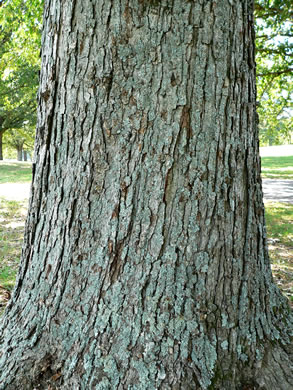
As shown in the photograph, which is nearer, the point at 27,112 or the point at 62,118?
the point at 62,118

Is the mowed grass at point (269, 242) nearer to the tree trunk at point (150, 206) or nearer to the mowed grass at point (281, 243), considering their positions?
the mowed grass at point (281, 243)

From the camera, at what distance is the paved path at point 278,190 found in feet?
35.8

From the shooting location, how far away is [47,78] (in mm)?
2098

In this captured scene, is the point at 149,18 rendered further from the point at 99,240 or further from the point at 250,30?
the point at 99,240

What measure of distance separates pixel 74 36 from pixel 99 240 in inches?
44.6

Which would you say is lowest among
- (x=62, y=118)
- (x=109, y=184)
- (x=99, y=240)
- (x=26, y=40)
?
(x=99, y=240)

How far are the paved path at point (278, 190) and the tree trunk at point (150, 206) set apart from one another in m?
9.15

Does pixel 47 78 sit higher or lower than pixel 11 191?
higher

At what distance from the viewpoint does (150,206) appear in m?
1.88

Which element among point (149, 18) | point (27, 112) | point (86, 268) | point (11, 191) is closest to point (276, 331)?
point (86, 268)

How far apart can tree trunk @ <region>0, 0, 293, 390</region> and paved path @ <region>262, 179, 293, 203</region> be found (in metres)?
9.15

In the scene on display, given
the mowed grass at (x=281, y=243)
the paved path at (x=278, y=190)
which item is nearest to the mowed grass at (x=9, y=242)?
the mowed grass at (x=281, y=243)

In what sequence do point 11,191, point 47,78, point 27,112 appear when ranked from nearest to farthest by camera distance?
1. point 47,78
2. point 11,191
3. point 27,112

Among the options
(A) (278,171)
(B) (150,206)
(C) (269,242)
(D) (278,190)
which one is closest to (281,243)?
(C) (269,242)
